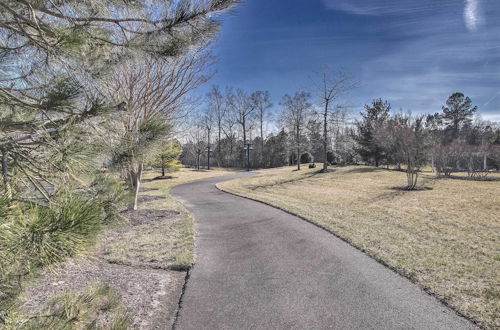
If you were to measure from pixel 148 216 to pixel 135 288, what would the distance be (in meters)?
4.95

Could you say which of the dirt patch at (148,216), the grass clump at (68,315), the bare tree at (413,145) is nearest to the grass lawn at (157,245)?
the dirt patch at (148,216)

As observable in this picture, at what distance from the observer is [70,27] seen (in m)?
2.02

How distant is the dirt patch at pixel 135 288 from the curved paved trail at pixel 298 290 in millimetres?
246

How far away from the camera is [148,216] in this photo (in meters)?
8.42

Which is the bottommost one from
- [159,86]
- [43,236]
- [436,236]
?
[436,236]

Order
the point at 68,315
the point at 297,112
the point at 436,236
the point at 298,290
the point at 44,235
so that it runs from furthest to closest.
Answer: the point at 297,112 < the point at 436,236 < the point at 298,290 < the point at 68,315 < the point at 44,235

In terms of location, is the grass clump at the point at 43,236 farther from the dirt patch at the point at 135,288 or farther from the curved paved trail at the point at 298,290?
the curved paved trail at the point at 298,290

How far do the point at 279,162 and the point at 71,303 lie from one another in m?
45.8

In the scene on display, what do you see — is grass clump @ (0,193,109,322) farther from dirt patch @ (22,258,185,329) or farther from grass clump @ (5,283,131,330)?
dirt patch @ (22,258,185,329)

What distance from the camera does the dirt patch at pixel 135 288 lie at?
3059 mm

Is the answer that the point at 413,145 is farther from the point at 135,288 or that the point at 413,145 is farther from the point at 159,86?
the point at 135,288

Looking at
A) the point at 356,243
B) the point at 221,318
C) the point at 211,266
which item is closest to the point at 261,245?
the point at 211,266

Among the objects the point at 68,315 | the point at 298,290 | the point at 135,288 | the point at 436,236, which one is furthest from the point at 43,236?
the point at 436,236

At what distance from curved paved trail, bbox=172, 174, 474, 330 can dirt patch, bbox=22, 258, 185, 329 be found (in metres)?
0.25
